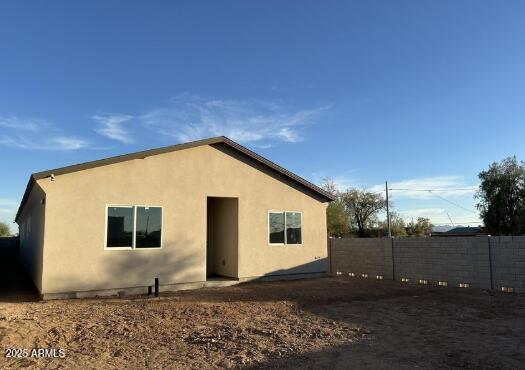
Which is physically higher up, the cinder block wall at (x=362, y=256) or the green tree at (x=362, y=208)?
the green tree at (x=362, y=208)

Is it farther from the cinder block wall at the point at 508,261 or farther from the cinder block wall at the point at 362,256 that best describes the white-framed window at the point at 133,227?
the cinder block wall at the point at 508,261

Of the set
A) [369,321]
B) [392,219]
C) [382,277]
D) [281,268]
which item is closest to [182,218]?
[281,268]

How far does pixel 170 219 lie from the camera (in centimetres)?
1431

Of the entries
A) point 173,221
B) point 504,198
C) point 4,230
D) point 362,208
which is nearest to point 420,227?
point 362,208

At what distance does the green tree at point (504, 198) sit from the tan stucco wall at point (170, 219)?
91.7 ft

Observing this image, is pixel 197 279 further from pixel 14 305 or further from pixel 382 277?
pixel 382 277

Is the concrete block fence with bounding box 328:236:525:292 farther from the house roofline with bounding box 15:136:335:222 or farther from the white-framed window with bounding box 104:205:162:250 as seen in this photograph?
the white-framed window with bounding box 104:205:162:250

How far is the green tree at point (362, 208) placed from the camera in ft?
178

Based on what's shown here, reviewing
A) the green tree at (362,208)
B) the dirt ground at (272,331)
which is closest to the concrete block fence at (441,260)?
the dirt ground at (272,331)

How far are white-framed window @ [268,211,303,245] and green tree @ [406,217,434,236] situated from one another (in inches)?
1728

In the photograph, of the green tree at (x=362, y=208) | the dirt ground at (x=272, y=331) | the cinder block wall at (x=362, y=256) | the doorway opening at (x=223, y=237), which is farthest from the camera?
the green tree at (x=362, y=208)

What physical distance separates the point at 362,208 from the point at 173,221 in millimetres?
43140

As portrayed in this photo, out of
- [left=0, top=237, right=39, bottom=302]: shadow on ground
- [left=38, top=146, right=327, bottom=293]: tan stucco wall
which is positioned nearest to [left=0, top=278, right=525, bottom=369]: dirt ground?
[left=0, top=237, right=39, bottom=302]: shadow on ground

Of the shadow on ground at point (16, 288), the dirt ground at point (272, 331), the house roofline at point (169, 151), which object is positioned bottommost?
the dirt ground at point (272, 331)
